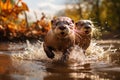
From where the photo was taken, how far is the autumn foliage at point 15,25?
53.6 feet

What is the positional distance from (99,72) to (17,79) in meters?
1.24

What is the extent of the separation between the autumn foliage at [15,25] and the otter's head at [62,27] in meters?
9.22

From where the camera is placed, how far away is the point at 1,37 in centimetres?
1648

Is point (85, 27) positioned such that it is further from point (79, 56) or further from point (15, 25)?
point (15, 25)

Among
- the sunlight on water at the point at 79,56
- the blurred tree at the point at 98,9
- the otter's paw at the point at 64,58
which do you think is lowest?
the blurred tree at the point at 98,9

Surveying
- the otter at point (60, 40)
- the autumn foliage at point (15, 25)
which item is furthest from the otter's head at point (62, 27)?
the autumn foliage at point (15, 25)

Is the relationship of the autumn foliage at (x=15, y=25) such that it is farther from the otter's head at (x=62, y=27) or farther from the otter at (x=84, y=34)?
the otter's head at (x=62, y=27)

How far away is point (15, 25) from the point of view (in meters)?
16.9

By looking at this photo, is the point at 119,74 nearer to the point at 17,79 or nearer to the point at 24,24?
the point at 17,79

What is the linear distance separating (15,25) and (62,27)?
431 inches

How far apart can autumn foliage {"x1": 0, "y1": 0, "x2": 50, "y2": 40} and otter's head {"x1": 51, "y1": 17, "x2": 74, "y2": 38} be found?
922 centimetres

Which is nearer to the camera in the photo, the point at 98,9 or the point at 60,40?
the point at 60,40

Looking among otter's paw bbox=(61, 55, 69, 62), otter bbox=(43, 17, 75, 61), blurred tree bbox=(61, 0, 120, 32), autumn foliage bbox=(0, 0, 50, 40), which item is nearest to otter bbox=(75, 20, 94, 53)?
otter bbox=(43, 17, 75, 61)

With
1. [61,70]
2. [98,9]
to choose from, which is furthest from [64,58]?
[98,9]
